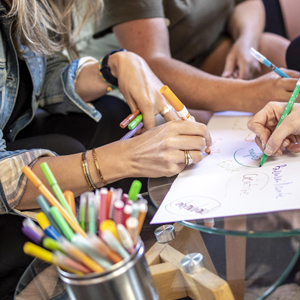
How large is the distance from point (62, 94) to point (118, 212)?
622mm

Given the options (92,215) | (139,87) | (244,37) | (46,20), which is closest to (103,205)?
(92,215)

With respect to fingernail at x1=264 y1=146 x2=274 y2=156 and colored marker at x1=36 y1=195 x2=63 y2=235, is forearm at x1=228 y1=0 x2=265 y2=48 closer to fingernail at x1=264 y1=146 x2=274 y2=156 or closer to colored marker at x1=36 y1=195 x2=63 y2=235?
fingernail at x1=264 y1=146 x2=274 y2=156

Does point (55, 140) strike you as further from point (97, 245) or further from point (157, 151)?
point (97, 245)

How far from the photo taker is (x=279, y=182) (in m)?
0.49

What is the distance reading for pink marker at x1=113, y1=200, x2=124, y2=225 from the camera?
33cm

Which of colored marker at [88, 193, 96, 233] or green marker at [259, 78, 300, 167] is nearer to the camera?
colored marker at [88, 193, 96, 233]

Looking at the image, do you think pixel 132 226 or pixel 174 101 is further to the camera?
pixel 174 101

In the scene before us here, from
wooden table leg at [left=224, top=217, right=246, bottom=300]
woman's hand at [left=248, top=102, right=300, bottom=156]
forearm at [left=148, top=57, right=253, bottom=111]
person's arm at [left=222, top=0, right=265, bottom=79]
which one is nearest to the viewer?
wooden table leg at [left=224, top=217, right=246, bottom=300]

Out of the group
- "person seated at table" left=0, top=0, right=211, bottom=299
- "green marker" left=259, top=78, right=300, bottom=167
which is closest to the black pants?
"person seated at table" left=0, top=0, right=211, bottom=299

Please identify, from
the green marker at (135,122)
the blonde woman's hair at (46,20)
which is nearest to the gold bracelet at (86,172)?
the green marker at (135,122)

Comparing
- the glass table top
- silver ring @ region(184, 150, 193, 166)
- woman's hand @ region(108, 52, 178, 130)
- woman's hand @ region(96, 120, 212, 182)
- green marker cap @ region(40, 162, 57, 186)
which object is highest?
green marker cap @ region(40, 162, 57, 186)

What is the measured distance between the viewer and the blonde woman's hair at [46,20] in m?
0.71

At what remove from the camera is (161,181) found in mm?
581

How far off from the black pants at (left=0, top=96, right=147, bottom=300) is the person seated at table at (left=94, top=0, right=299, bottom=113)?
191mm
